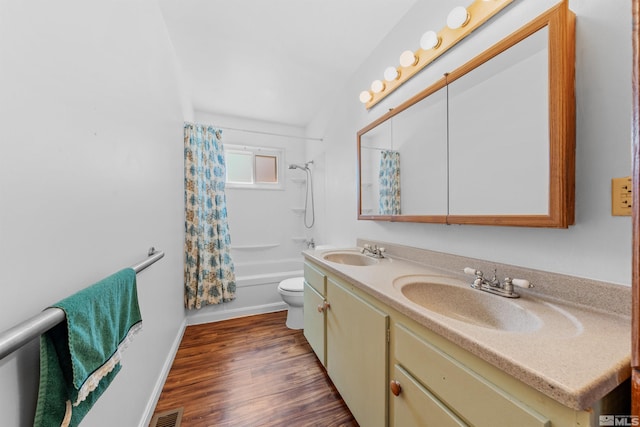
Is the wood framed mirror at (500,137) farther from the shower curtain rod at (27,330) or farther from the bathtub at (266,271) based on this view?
the bathtub at (266,271)

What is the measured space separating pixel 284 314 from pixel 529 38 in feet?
9.09

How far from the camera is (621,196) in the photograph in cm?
68

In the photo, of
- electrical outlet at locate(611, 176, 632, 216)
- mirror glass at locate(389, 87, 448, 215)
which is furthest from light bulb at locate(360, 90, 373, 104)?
electrical outlet at locate(611, 176, 632, 216)

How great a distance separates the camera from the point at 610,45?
2.32ft

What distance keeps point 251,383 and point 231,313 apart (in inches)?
43.8

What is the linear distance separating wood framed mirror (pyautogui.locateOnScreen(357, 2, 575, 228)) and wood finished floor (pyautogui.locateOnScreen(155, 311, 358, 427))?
4.05 ft

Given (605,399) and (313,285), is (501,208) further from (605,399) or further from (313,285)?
(313,285)

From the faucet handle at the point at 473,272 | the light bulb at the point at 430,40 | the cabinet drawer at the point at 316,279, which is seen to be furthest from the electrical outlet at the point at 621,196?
the cabinet drawer at the point at 316,279

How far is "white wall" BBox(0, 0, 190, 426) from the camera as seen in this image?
495 mm

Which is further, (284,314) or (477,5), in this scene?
(284,314)

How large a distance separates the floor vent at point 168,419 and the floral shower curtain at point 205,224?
1.09 m

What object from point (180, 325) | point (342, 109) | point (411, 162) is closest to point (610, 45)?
point (411, 162)

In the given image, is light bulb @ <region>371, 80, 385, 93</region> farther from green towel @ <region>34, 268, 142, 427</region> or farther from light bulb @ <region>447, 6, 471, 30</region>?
green towel @ <region>34, 268, 142, 427</region>

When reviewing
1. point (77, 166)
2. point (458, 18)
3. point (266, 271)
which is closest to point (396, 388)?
point (77, 166)
